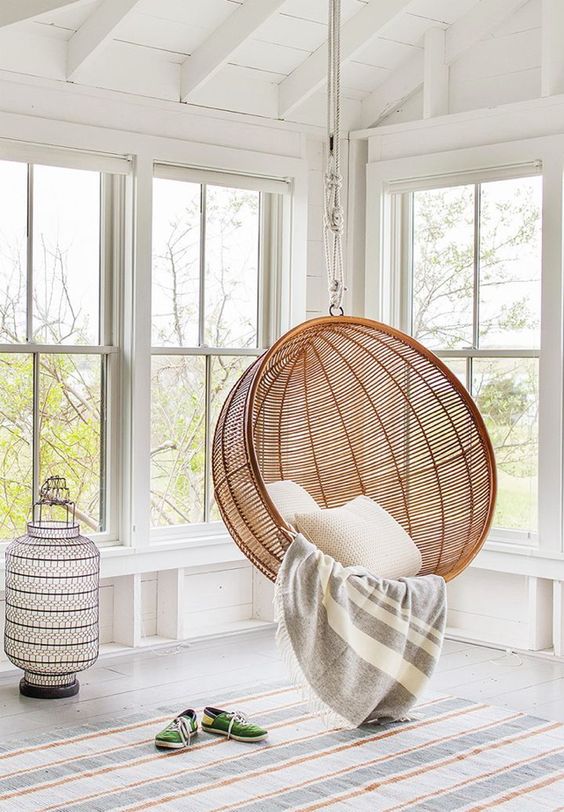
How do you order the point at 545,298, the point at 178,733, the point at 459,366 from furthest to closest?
the point at 459,366, the point at 545,298, the point at 178,733

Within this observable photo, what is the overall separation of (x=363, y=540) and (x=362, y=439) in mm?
666

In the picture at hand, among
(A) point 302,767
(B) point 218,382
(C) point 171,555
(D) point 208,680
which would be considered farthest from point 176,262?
(A) point 302,767

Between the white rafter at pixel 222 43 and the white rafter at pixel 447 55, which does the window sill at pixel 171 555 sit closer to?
the white rafter at pixel 222 43

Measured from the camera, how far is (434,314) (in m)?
4.84

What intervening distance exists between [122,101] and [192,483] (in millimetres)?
1628

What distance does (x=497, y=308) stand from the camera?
4.60 meters

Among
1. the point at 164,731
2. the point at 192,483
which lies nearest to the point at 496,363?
the point at 192,483

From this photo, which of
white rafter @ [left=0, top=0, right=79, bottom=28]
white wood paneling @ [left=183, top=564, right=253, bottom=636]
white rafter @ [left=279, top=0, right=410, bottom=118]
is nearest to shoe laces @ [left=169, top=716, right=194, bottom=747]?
white wood paneling @ [left=183, top=564, right=253, bottom=636]

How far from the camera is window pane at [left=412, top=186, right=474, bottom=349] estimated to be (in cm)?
470

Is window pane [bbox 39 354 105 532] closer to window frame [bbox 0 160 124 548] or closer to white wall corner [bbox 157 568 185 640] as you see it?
window frame [bbox 0 160 124 548]

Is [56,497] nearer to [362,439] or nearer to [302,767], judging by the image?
[362,439]

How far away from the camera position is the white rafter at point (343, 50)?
4430 mm

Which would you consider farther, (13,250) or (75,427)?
(75,427)

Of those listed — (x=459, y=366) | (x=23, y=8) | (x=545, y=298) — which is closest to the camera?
(x=23, y=8)
